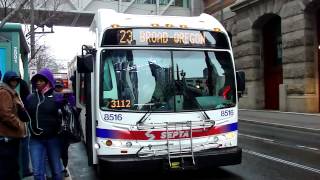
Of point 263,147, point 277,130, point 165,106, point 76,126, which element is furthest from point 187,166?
point 277,130

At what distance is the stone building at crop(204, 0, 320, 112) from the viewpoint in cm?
2406

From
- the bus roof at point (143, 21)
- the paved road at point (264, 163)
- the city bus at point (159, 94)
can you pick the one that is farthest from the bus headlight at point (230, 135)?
the bus roof at point (143, 21)

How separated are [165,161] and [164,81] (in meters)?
1.27

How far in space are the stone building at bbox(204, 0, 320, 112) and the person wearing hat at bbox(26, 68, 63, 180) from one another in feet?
62.3

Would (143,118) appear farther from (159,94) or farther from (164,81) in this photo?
(164,81)

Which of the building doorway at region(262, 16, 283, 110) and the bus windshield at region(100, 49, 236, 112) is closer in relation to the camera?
the bus windshield at region(100, 49, 236, 112)

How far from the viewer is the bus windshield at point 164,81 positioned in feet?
25.6

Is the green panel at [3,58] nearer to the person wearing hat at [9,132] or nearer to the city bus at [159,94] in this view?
the city bus at [159,94]

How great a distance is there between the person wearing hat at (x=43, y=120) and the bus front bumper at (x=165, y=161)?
1.17m

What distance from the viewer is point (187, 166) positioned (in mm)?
7750

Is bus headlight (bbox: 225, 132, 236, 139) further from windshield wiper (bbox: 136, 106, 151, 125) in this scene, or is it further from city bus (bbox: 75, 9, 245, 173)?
windshield wiper (bbox: 136, 106, 151, 125)

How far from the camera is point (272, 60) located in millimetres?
28656

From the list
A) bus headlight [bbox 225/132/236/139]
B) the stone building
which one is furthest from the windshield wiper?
the stone building

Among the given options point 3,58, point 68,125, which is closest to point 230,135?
point 68,125
